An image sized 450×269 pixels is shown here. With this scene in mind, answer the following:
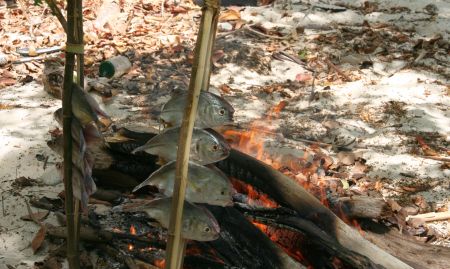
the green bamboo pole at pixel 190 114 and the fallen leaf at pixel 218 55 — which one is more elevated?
the green bamboo pole at pixel 190 114

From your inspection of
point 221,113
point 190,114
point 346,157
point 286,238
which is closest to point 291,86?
point 346,157

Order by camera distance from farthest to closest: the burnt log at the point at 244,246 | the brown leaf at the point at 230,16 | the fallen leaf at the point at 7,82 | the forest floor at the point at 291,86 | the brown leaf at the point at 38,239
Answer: the brown leaf at the point at 230,16
the fallen leaf at the point at 7,82
the forest floor at the point at 291,86
the brown leaf at the point at 38,239
the burnt log at the point at 244,246

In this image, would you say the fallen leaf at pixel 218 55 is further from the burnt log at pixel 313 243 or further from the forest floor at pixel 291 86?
the burnt log at pixel 313 243

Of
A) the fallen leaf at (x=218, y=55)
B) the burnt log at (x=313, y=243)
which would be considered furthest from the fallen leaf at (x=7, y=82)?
the burnt log at (x=313, y=243)

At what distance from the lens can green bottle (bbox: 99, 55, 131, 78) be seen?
705 centimetres

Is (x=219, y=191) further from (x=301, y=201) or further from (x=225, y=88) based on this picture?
(x=225, y=88)

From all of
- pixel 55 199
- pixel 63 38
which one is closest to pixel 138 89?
pixel 63 38

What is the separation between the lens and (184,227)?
1.62 metres

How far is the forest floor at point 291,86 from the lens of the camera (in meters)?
4.66

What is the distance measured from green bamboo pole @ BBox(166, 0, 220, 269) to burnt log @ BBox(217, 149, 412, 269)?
1.99 metres

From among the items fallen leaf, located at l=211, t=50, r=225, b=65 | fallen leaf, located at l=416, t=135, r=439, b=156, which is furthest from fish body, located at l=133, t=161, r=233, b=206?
fallen leaf, located at l=211, t=50, r=225, b=65

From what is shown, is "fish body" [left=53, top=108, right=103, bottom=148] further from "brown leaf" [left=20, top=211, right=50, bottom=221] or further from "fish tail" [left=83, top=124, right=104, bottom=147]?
"brown leaf" [left=20, top=211, right=50, bottom=221]

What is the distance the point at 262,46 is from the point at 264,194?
14.2 feet

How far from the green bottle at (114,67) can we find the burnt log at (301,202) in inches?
137
